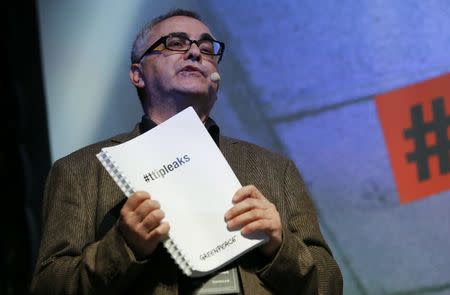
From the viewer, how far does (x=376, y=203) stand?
161 centimetres

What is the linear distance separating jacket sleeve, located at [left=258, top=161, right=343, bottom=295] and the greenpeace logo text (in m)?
0.22

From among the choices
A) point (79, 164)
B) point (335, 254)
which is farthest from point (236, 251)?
point (335, 254)

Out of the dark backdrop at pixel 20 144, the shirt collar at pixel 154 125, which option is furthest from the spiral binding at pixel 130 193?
the dark backdrop at pixel 20 144

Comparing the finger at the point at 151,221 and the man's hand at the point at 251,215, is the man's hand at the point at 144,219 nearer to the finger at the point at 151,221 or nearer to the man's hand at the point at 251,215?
the finger at the point at 151,221

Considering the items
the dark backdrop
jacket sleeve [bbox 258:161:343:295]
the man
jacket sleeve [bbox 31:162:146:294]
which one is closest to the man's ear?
the man

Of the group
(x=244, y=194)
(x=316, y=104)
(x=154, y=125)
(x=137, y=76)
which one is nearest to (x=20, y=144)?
(x=137, y=76)

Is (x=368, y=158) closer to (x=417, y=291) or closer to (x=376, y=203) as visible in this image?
(x=376, y=203)

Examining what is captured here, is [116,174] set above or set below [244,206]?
above

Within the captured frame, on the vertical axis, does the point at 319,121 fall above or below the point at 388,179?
above

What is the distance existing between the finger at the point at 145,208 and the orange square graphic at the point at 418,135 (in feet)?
2.63

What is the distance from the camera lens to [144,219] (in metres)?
1.02

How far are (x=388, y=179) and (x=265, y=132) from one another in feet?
1.19

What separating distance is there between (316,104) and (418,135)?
28cm

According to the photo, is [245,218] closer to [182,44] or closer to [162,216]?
[162,216]
